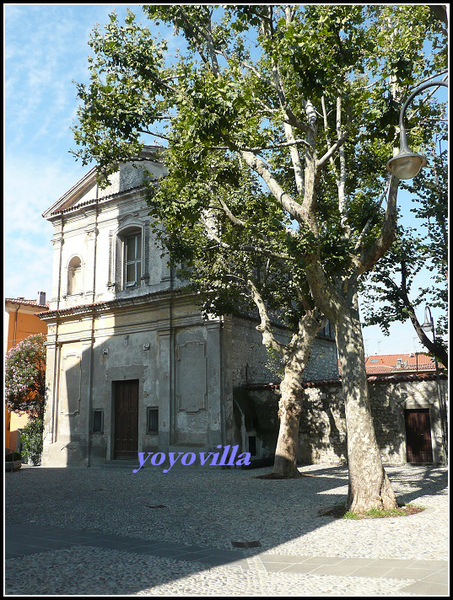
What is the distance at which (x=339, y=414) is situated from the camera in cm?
1705

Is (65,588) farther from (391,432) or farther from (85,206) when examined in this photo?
(85,206)

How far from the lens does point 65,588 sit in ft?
16.2

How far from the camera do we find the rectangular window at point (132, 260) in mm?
20781

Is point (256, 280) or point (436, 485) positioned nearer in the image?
point (436, 485)

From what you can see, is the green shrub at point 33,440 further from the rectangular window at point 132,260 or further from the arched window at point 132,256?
the rectangular window at point 132,260

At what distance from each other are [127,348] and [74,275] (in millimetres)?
4972

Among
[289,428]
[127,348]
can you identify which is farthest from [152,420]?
[289,428]

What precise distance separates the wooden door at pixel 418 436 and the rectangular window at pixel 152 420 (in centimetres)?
836

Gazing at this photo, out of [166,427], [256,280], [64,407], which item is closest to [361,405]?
[256,280]

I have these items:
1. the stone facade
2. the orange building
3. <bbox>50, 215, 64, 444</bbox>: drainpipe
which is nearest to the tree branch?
the stone facade

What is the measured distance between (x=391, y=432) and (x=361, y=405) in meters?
8.29

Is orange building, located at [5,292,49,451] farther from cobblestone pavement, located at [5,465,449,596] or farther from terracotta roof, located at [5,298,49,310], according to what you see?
cobblestone pavement, located at [5,465,449,596]

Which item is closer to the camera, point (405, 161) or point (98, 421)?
point (405, 161)

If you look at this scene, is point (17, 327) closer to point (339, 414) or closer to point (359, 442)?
point (339, 414)
